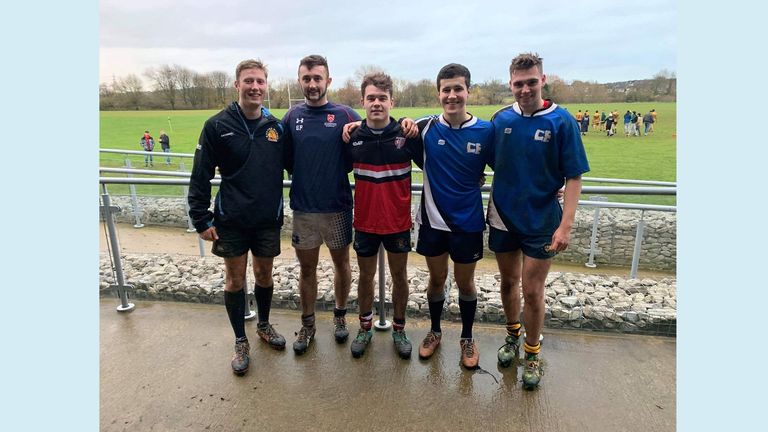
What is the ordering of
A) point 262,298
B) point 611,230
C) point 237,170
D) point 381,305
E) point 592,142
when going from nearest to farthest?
point 237,170, point 262,298, point 381,305, point 611,230, point 592,142

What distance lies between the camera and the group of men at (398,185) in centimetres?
262

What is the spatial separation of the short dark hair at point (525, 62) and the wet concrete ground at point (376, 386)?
1.94m

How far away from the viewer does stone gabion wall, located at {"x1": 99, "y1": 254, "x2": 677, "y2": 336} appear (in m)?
3.41

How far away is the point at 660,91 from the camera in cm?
4638

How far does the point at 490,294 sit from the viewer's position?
3.90 m

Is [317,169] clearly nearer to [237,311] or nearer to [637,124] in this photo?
[237,311]

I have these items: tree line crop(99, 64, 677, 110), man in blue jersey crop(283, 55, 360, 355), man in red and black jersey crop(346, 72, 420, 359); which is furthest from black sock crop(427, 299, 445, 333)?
tree line crop(99, 64, 677, 110)

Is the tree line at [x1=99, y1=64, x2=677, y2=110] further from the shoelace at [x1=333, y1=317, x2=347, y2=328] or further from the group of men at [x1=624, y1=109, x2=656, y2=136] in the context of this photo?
the shoelace at [x1=333, y1=317, x2=347, y2=328]

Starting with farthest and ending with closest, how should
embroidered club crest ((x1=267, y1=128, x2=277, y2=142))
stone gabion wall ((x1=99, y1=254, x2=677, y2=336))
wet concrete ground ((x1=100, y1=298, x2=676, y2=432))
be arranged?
stone gabion wall ((x1=99, y1=254, x2=677, y2=336)) < embroidered club crest ((x1=267, y1=128, x2=277, y2=142)) < wet concrete ground ((x1=100, y1=298, x2=676, y2=432))

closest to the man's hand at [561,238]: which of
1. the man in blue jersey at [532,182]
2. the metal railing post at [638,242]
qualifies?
the man in blue jersey at [532,182]

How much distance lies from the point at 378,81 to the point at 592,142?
3776cm

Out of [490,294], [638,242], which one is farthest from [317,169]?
[638,242]

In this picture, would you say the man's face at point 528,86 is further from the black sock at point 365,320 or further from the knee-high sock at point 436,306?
the black sock at point 365,320

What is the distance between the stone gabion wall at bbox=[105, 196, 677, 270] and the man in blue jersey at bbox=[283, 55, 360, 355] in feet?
7.21
